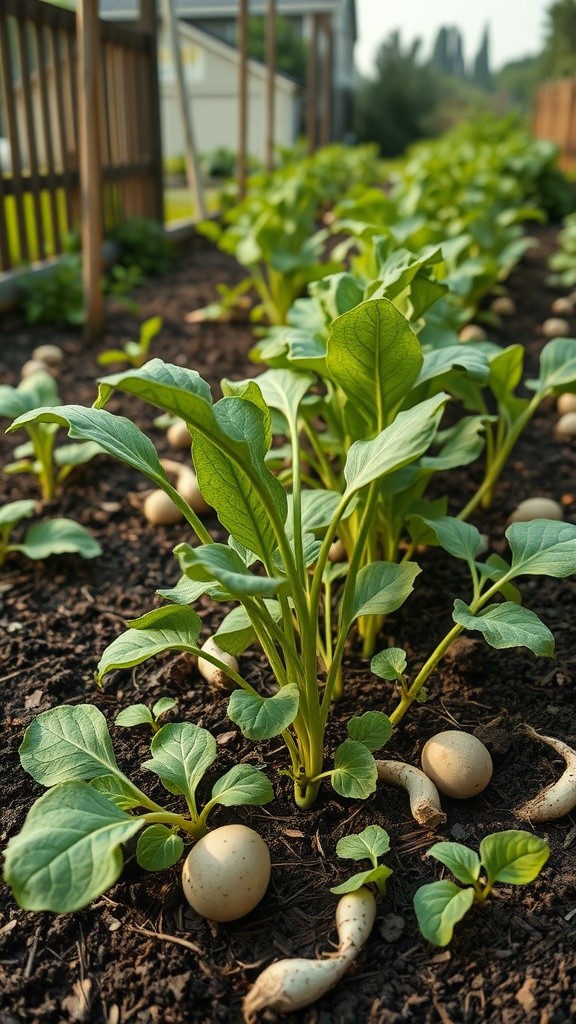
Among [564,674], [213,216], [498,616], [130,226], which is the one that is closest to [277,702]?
[498,616]

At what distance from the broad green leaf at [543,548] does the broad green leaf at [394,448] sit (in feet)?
1.16

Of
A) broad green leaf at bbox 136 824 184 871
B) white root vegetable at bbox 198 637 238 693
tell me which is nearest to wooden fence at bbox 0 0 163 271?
white root vegetable at bbox 198 637 238 693

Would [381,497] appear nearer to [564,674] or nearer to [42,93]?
[564,674]

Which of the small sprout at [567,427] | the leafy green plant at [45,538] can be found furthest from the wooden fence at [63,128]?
the small sprout at [567,427]

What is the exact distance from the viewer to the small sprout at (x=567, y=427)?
314cm

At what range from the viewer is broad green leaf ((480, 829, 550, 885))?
123 centimetres

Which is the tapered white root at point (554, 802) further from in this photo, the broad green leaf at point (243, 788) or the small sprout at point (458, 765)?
the broad green leaf at point (243, 788)

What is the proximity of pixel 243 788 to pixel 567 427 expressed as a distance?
2.27 m

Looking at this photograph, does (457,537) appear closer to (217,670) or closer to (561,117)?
(217,670)

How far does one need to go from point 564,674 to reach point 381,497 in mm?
566

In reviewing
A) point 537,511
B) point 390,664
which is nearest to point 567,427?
point 537,511

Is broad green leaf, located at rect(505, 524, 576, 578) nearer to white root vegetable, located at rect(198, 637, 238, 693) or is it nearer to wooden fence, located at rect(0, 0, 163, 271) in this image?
white root vegetable, located at rect(198, 637, 238, 693)

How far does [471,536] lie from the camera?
67.1 inches

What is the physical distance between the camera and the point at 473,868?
1.24m
